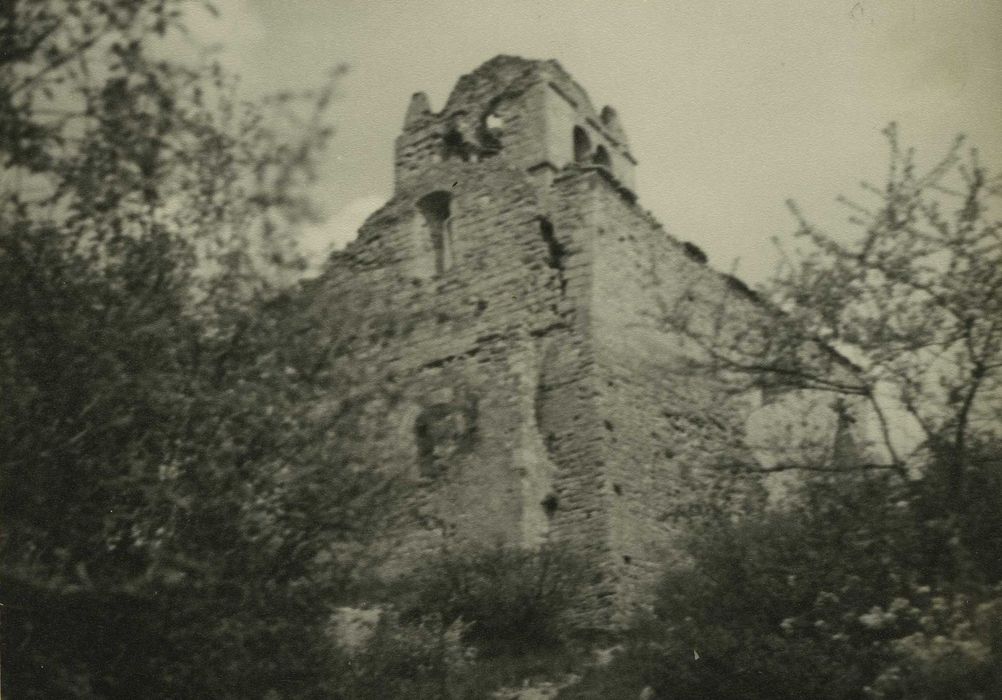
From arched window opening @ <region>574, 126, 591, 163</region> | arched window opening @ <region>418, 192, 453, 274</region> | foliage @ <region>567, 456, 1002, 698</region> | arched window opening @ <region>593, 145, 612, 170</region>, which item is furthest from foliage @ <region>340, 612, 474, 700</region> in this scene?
arched window opening @ <region>593, 145, 612, 170</region>

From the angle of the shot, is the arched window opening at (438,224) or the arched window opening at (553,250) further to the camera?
the arched window opening at (438,224)

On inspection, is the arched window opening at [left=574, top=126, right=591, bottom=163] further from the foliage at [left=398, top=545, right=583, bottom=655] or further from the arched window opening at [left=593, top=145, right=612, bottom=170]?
the foliage at [left=398, top=545, right=583, bottom=655]

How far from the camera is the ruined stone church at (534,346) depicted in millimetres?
13117

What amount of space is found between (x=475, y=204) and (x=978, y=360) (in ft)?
29.0

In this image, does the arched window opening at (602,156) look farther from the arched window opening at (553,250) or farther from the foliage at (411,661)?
the foliage at (411,661)

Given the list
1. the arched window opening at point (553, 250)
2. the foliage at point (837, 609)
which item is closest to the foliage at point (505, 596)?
the foliage at point (837, 609)

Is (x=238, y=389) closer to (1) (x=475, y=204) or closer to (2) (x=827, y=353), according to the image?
(2) (x=827, y=353)

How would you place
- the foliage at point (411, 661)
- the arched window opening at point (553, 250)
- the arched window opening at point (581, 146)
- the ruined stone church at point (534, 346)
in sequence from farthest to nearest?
the arched window opening at point (581, 146) < the arched window opening at point (553, 250) < the ruined stone church at point (534, 346) < the foliage at point (411, 661)

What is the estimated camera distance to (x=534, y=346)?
1417 cm

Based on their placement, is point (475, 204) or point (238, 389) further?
point (475, 204)

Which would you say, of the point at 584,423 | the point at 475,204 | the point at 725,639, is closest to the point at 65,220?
the point at 725,639

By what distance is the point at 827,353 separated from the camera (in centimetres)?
944

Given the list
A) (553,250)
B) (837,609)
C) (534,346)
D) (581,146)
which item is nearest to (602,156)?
(581,146)

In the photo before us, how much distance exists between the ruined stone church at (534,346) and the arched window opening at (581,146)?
4.87ft
